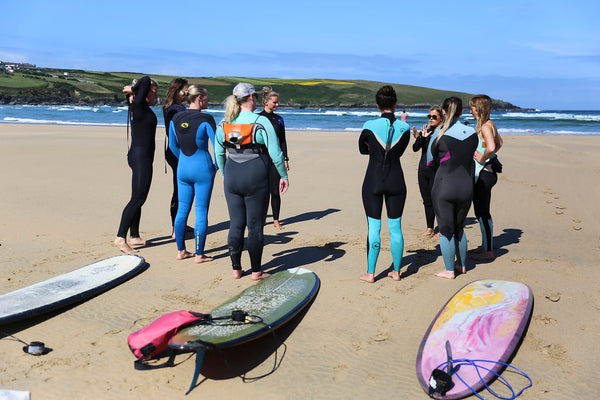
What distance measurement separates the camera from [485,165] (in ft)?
17.4

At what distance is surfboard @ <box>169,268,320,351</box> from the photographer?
3.03m

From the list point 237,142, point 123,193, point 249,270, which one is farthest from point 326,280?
point 123,193

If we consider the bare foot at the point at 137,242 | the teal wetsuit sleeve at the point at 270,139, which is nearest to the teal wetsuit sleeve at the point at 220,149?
the teal wetsuit sleeve at the point at 270,139

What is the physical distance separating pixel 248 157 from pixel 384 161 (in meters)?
1.27

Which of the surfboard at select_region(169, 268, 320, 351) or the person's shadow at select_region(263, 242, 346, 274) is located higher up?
the surfboard at select_region(169, 268, 320, 351)

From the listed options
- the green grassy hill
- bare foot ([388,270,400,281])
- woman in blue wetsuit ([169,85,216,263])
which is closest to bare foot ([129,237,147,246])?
woman in blue wetsuit ([169,85,216,263])

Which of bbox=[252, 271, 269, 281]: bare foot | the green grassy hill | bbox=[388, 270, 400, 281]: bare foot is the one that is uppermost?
the green grassy hill

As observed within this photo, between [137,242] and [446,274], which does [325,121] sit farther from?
[446,274]

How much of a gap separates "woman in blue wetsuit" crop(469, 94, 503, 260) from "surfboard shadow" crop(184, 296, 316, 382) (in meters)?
2.87

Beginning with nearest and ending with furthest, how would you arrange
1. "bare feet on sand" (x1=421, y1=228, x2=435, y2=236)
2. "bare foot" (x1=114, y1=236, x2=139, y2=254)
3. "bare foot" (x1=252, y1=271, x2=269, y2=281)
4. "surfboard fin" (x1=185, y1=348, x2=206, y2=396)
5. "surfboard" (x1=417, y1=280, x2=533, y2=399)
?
1. "surfboard fin" (x1=185, y1=348, x2=206, y2=396)
2. "surfboard" (x1=417, y1=280, x2=533, y2=399)
3. "bare foot" (x1=252, y1=271, x2=269, y2=281)
4. "bare foot" (x1=114, y1=236, x2=139, y2=254)
5. "bare feet on sand" (x1=421, y1=228, x2=435, y2=236)

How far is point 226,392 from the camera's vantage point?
2.92 meters

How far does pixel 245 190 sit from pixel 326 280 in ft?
4.15

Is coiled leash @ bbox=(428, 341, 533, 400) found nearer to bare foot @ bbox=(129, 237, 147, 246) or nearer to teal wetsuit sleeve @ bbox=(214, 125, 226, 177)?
teal wetsuit sleeve @ bbox=(214, 125, 226, 177)

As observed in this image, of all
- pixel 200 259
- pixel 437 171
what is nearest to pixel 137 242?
pixel 200 259
